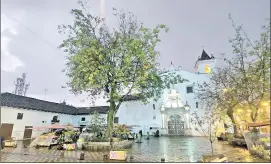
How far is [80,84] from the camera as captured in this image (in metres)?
10.3

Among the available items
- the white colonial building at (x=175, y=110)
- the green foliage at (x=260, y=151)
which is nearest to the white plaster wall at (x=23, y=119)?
the white colonial building at (x=175, y=110)

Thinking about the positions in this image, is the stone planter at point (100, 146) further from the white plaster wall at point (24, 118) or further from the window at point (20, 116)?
the window at point (20, 116)

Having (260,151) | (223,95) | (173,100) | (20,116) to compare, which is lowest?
(260,151)

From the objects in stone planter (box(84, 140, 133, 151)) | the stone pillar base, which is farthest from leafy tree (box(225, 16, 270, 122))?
the stone pillar base

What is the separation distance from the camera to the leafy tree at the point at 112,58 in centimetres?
945

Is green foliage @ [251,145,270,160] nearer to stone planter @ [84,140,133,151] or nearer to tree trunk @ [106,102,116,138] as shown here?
stone planter @ [84,140,133,151]

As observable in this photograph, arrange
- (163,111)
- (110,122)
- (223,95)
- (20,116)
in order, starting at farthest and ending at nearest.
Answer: (163,111)
(20,116)
(223,95)
(110,122)

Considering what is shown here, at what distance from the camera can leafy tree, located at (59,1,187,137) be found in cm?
945

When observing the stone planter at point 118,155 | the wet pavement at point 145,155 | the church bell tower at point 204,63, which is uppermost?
the church bell tower at point 204,63

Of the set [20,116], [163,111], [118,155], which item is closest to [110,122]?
[118,155]

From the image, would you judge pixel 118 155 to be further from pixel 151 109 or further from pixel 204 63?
pixel 204 63

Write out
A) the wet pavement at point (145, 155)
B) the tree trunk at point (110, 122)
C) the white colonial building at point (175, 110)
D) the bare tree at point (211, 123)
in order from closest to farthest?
1. the wet pavement at point (145, 155)
2. the bare tree at point (211, 123)
3. the tree trunk at point (110, 122)
4. the white colonial building at point (175, 110)

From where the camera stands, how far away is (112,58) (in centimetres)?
1050

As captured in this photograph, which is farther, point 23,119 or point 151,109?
point 151,109
